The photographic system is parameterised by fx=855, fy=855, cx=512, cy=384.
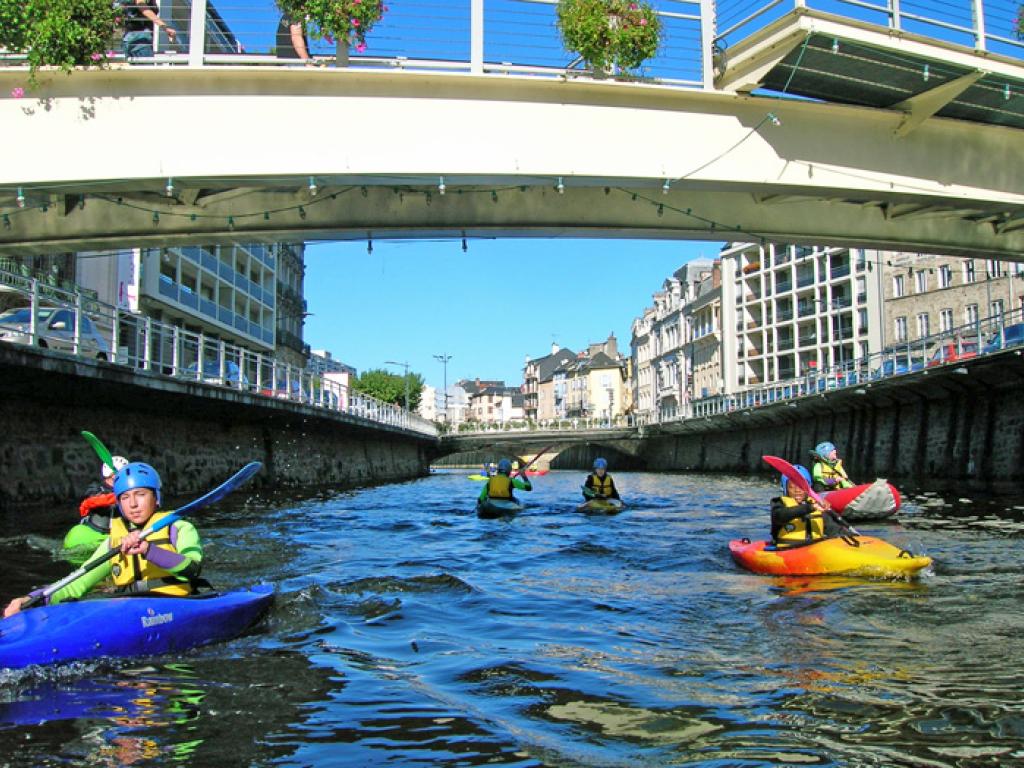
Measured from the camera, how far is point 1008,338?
24500 mm

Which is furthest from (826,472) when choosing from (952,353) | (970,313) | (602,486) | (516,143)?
(970,313)

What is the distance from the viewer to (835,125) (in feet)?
45.8

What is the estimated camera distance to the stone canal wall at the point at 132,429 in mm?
14312

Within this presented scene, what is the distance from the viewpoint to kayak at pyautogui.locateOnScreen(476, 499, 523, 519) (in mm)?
18203

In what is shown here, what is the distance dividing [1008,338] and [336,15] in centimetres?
2127

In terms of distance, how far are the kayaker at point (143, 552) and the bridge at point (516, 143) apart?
23.2ft

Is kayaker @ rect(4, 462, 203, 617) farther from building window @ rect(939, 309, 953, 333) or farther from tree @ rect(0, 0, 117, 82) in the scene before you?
building window @ rect(939, 309, 953, 333)

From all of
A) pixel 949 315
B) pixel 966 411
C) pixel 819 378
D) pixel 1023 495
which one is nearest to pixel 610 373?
pixel 949 315

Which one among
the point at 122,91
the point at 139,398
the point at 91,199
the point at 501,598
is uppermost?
the point at 122,91

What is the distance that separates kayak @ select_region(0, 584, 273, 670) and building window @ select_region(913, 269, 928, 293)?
57.0 m

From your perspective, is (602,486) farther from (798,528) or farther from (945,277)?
(945,277)

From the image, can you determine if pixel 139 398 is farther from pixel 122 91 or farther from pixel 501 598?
pixel 501 598

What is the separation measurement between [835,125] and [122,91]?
1101 cm

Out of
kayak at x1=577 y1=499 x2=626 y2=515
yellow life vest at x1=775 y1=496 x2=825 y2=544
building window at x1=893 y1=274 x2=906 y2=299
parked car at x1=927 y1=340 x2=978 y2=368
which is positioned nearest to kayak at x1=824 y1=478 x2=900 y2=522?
kayak at x1=577 y1=499 x2=626 y2=515
